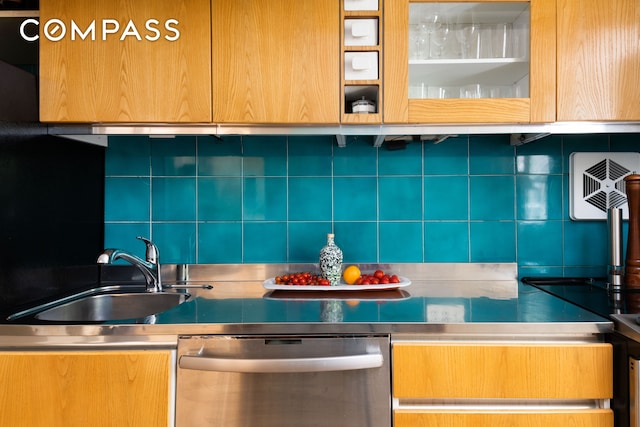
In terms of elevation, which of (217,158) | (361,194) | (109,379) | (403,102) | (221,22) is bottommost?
(109,379)

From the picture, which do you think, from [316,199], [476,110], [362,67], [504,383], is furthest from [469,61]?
[504,383]

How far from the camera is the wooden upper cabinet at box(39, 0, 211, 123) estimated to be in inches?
58.1

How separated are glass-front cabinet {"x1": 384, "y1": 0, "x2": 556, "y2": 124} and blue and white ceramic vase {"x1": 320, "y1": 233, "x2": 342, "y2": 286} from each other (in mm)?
517

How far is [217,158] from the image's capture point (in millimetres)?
1852

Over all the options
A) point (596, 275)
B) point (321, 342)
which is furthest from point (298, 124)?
point (596, 275)

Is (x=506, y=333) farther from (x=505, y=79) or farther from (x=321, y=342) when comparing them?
(x=505, y=79)

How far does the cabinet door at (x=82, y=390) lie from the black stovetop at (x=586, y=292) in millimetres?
1233

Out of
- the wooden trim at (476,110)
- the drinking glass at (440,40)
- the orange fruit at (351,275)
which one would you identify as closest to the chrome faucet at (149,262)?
the orange fruit at (351,275)

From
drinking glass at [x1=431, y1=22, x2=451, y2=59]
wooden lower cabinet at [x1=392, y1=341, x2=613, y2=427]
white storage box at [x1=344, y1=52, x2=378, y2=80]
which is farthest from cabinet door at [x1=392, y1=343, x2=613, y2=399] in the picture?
drinking glass at [x1=431, y1=22, x2=451, y2=59]

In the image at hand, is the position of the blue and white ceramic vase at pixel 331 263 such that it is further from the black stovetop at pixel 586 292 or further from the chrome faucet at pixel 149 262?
the black stovetop at pixel 586 292

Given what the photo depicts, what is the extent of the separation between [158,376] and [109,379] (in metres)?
0.12

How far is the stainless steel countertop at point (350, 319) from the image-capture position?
3.85 feet

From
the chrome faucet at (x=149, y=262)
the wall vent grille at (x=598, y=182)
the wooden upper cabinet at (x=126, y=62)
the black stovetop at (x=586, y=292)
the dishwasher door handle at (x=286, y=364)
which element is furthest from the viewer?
the wall vent grille at (x=598, y=182)

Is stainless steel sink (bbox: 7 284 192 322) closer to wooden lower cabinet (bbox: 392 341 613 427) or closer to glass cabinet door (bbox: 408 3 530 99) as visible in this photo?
wooden lower cabinet (bbox: 392 341 613 427)
